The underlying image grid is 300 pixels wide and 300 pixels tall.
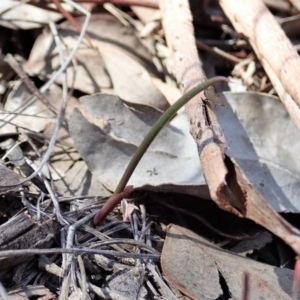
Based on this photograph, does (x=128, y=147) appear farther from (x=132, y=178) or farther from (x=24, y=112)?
(x=24, y=112)

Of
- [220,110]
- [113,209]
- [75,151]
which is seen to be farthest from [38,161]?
[220,110]

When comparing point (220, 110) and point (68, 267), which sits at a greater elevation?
point (220, 110)

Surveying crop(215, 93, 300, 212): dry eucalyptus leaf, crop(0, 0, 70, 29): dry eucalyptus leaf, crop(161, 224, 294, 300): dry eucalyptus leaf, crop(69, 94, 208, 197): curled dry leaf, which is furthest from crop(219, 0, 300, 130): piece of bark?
crop(0, 0, 70, 29): dry eucalyptus leaf

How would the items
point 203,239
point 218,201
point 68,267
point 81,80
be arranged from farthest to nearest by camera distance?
point 81,80 < point 203,239 < point 68,267 < point 218,201

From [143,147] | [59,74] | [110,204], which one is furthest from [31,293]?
[59,74]

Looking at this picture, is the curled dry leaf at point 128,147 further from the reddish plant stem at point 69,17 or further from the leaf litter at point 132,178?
the reddish plant stem at point 69,17

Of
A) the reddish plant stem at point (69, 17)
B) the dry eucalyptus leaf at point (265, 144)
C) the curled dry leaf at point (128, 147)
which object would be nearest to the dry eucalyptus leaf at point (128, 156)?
the curled dry leaf at point (128, 147)

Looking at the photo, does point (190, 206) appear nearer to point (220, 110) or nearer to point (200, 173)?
point (200, 173)
